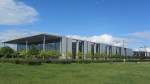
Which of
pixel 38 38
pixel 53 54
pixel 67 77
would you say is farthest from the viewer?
pixel 38 38

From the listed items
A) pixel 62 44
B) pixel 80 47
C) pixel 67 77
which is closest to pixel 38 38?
pixel 62 44

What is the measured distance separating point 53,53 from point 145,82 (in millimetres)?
65919

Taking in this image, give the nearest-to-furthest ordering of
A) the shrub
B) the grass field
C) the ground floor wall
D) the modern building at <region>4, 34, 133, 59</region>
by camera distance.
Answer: the grass field, the shrub, the ground floor wall, the modern building at <region>4, 34, 133, 59</region>

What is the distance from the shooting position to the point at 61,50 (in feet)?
292

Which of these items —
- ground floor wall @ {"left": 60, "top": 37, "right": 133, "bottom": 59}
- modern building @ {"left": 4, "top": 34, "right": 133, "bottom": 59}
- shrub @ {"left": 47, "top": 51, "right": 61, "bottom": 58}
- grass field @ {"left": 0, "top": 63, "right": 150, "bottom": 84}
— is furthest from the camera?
modern building @ {"left": 4, "top": 34, "right": 133, "bottom": 59}

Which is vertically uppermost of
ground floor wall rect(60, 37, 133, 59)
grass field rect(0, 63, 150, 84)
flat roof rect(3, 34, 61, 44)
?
flat roof rect(3, 34, 61, 44)

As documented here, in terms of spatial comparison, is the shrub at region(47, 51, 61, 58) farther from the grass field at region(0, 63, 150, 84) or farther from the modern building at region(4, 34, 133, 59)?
the grass field at region(0, 63, 150, 84)

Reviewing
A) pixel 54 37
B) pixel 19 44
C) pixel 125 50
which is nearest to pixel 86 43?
pixel 54 37

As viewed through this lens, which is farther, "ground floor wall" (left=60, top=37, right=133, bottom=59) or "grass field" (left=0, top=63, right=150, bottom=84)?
"ground floor wall" (left=60, top=37, right=133, bottom=59)

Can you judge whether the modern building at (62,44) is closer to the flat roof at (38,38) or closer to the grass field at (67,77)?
the flat roof at (38,38)

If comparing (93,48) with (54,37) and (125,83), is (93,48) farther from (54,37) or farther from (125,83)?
(125,83)

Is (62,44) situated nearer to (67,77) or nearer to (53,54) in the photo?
(53,54)

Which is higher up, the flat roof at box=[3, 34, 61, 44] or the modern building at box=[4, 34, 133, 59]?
the flat roof at box=[3, 34, 61, 44]

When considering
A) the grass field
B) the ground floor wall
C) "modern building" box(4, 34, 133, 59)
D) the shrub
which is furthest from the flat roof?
the grass field
